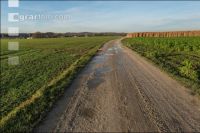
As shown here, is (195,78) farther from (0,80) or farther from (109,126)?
(0,80)

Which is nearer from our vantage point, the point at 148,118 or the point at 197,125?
the point at 197,125

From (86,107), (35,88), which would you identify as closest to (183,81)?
(86,107)

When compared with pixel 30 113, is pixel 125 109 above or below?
above

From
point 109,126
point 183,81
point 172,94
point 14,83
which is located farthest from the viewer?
point 14,83

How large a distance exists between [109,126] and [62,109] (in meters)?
1.92

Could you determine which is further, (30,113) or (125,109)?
(125,109)

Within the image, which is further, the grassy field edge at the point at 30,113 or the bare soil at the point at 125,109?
the grassy field edge at the point at 30,113

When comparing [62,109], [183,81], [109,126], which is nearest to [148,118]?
[109,126]

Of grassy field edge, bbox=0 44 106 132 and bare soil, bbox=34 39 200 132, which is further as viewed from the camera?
grassy field edge, bbox=0 44 106 132

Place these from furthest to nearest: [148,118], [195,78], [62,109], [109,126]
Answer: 1. [195,78]
2. [62,109]
3. [148,118]
4. [109,126]

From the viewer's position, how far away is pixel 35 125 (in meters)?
5.53

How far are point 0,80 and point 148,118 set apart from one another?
10605mm

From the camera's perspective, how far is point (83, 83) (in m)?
10.3

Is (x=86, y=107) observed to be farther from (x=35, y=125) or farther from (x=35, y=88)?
(x=35, y=88)
